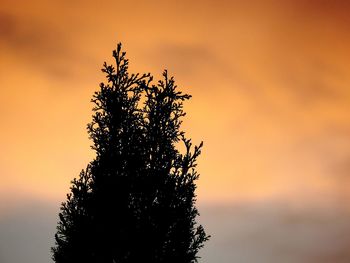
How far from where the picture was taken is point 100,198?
14.7 metres

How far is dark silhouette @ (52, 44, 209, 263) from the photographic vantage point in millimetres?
14383

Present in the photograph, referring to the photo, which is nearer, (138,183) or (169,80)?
(138,183)

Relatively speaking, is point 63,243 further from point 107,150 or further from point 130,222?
point 107,150

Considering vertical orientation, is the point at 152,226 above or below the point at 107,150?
below

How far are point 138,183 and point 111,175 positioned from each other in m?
1.04

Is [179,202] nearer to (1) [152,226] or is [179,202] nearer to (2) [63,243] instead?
(1) [152,226]

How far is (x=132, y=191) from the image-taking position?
14.7 meters

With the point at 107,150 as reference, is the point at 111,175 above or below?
below

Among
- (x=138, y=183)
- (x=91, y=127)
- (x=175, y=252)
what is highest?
(x=91, y=127)

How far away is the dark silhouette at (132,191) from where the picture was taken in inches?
566

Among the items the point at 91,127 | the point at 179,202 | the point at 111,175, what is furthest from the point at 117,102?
the point at 179,202

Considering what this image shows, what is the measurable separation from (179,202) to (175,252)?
1.77 meters

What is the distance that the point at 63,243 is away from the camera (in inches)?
612

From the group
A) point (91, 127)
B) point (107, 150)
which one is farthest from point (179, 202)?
point (91, 127)
